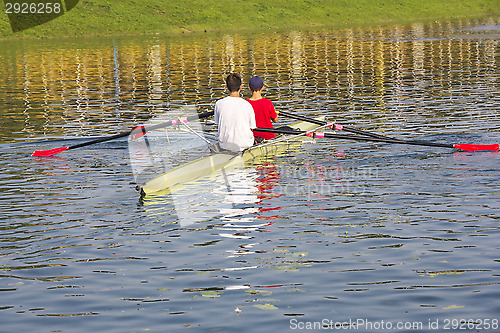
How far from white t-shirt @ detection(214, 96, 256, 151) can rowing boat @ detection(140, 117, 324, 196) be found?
34 centimetres

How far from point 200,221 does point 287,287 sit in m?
4.34

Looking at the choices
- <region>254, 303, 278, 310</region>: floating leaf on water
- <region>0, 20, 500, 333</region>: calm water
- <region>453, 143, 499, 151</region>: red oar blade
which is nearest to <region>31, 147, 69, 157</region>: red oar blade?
<region>0, 20, 500, 333</region>: calm water

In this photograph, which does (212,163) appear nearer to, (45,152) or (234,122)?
(234,122)

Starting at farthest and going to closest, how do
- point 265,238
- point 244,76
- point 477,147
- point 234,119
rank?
1. point 244,76
2. point 477,147
3. point 234,119
4. point 265,238

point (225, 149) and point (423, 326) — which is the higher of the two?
point (225, 149)

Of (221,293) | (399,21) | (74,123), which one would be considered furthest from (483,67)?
(399,21)

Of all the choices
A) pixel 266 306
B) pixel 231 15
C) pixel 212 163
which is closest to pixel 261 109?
pixel 212 163

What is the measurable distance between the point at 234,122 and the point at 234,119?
11 centimetres

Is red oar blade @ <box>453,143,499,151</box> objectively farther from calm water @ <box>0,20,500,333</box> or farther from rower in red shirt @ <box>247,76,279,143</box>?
rower in red shirt @ <box>247,76,279,143</box>

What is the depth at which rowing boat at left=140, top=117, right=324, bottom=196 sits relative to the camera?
1721 cm

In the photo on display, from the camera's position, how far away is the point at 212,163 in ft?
62.8

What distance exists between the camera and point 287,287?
10977 mm

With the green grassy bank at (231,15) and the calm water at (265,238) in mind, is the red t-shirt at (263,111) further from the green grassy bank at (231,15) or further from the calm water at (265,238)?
the green grassy bank at (231,15)

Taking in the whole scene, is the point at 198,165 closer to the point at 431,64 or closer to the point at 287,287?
the point at 287,287
